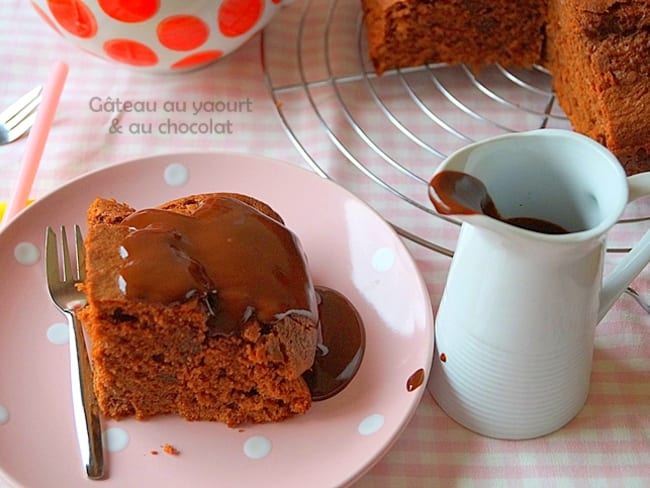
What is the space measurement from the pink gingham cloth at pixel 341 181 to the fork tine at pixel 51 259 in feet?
0.82

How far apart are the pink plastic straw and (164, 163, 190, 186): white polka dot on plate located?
0.27 m

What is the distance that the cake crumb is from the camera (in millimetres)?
1187

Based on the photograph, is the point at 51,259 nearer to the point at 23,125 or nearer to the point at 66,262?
the point at 66,262

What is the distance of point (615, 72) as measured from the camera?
1580mm

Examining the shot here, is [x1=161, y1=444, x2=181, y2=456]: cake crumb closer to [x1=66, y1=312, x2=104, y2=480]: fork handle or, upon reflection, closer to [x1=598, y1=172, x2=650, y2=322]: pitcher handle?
[x1=66, y1=312, x2=104, y2=480]: fork handle

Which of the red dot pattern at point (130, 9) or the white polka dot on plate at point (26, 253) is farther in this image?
the red dot pattern at point (130, 9)

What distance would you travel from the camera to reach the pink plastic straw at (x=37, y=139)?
155cm

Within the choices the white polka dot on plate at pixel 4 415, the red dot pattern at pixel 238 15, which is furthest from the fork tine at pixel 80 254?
the red dot pattern at pixel 238 15

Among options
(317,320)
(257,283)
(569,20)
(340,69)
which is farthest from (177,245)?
(569,20)

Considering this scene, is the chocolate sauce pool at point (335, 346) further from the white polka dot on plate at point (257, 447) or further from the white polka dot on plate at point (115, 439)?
the white polka dot on plate at point (115, 439)

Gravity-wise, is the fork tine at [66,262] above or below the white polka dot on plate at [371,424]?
above

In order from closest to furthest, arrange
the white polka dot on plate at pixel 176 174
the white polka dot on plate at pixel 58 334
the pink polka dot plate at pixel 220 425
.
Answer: the pink polka dot plate at pixel 220 425 → the white polka dot on plate at pixel 58 334 → the white polka dot on plate at pixel 176 174

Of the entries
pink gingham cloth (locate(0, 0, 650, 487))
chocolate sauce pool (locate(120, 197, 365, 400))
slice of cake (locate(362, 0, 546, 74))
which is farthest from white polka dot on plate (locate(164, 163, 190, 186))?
slice of cake (locate(362, 0, 546, 74))

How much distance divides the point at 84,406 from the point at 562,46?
3.88ft
